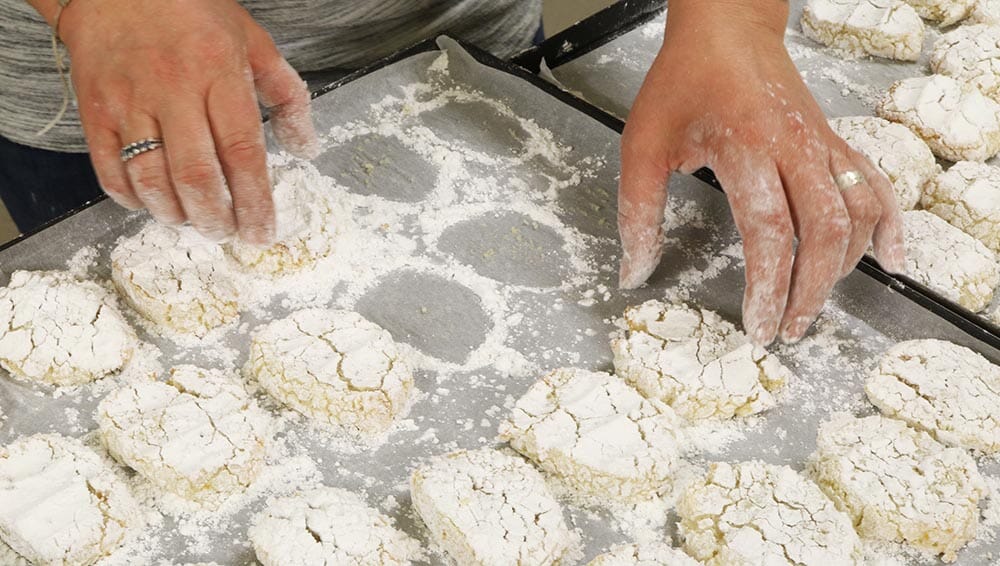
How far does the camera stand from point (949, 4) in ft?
8.06

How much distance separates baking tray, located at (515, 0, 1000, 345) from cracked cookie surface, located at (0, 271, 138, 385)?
3.50 ft

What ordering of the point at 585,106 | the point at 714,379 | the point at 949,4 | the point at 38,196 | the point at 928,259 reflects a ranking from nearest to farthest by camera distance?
the point at 714,379, the point at 928,259, the point at 585,106, the point at 38,196, the point at 949,4

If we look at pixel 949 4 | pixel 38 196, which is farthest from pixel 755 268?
pixel 38 196

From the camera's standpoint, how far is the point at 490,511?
1396mm

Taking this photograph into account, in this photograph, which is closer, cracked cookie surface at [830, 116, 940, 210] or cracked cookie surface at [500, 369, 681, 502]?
cracked cookie surface at [500, 369, 681, 502]

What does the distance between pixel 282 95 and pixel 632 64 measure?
982mm

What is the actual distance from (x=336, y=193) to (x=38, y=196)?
0.77 meters

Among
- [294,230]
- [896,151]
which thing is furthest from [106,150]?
[896,151]

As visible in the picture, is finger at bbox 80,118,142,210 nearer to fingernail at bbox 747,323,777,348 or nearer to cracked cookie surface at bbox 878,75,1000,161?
fingernail at bbox 747,323,777,348

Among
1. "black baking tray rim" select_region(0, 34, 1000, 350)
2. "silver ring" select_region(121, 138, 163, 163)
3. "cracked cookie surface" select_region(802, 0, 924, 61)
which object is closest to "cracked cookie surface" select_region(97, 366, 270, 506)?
"silver ring" select_region(121, 138, 163, 163)

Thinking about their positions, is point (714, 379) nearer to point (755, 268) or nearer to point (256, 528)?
point (755, 268)

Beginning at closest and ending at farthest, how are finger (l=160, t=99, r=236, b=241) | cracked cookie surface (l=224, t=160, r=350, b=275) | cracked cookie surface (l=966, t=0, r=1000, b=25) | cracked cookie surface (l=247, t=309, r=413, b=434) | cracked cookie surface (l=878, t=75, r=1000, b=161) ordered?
finger (l=160, t=99, r=236, b=241) → cracked cookie surface (l=247, t=309, r=413, b=434) → cracked cookie surface (l=224, t=160, r=350, b=275) → cracked cookie surface (l=878, t=75, r=1000, b=161) → cracked cookie surface (l=966, t=0, r=1000, b=25)

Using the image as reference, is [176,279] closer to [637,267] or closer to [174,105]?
[174,105]

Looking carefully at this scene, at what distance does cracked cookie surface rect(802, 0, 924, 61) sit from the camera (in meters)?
2.32
